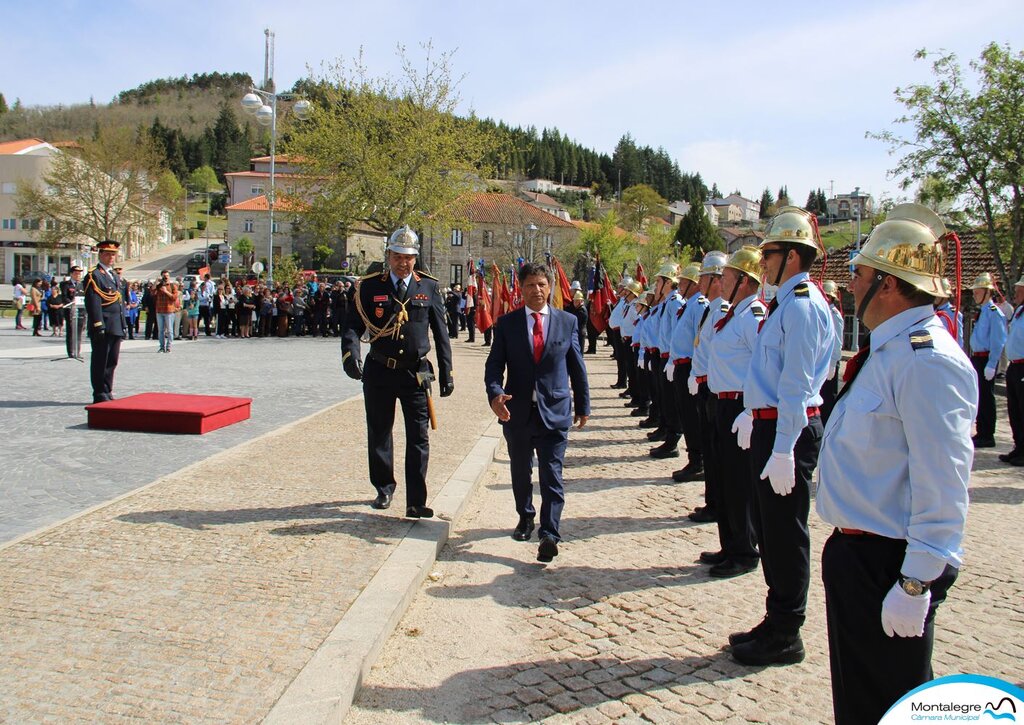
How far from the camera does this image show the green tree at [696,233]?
9581 cm

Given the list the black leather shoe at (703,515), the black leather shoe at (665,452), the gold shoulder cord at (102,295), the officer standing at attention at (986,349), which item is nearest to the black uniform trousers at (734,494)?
the black leather shoe at (703,515)

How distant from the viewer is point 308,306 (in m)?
31.4

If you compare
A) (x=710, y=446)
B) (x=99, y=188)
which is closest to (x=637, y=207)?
(x=99, y=188)

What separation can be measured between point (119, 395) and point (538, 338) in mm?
8812

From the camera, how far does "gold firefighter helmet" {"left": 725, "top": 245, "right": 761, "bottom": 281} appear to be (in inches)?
233

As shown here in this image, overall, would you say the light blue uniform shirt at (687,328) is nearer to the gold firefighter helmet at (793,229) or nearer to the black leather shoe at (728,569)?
the black leather shoe at (728,569)

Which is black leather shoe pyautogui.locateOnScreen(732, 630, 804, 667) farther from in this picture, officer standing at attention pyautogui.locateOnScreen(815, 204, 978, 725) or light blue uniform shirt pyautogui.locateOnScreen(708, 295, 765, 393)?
light blue uniform shirt pyautogui.locateOnScreen(708, 295, 765, 393)

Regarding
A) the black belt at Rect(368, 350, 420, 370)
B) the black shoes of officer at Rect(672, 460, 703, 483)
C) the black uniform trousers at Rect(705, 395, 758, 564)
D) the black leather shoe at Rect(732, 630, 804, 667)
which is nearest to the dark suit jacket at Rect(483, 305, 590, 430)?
the black belt at Rect(368, 350, 420, 370)

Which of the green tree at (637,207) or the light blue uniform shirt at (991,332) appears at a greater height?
the green tree at (637,207)

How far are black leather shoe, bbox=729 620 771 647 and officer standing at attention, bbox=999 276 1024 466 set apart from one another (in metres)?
7.75

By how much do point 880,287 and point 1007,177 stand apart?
19631mm

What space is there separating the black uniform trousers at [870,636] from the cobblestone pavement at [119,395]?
17.5ft

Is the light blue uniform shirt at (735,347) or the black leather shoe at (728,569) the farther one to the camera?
the light blue uniform shirt at (735,347)

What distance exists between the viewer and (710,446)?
6.67 metres
